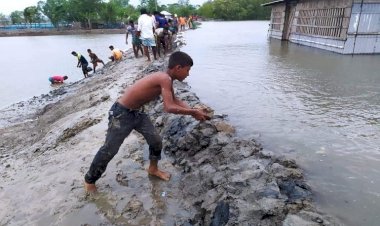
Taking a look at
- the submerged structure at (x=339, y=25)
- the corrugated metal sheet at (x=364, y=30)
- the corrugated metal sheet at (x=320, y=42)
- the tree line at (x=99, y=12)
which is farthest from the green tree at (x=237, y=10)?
the corrugated metal sheet at (x=364, y=30)

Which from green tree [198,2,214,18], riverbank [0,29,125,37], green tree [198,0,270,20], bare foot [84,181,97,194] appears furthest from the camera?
green tree [198,2,214,18]

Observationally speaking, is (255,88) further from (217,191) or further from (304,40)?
(304,40)

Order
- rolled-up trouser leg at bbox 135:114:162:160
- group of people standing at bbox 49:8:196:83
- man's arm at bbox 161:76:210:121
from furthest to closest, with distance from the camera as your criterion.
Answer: group of people standing at bbox 49:8:196:83 → rolled-up trouser leg at bbox 135:114:162:160 → man's arm at bbox 161:76:210:121

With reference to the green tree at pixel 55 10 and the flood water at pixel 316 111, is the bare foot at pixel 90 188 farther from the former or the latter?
the green tree at pixel 55 10

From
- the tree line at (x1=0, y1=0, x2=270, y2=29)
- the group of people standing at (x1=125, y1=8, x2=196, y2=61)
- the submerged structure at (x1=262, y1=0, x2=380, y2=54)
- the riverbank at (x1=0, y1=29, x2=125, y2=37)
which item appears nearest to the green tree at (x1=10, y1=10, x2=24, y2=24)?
the tree line at (x1=0, y1=0, x2=270, y2=29)

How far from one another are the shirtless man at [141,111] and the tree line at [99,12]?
6432cm

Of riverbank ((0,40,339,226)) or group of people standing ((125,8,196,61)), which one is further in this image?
group of people standing ((125,8,196,61))

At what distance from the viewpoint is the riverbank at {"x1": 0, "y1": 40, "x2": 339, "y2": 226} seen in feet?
10.5

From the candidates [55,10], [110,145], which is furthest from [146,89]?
[55,10]

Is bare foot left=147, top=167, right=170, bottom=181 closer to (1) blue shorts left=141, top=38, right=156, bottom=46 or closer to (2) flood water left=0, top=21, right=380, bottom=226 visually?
(2) flood water left=0, top=21, right=380, bottom=226

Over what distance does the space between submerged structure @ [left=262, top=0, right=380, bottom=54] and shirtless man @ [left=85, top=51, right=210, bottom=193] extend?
39.1 feet

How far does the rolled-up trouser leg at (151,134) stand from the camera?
3.89 metres

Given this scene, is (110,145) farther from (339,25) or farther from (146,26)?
(339,25)

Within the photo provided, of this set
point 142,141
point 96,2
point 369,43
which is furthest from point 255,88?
point 96,2
